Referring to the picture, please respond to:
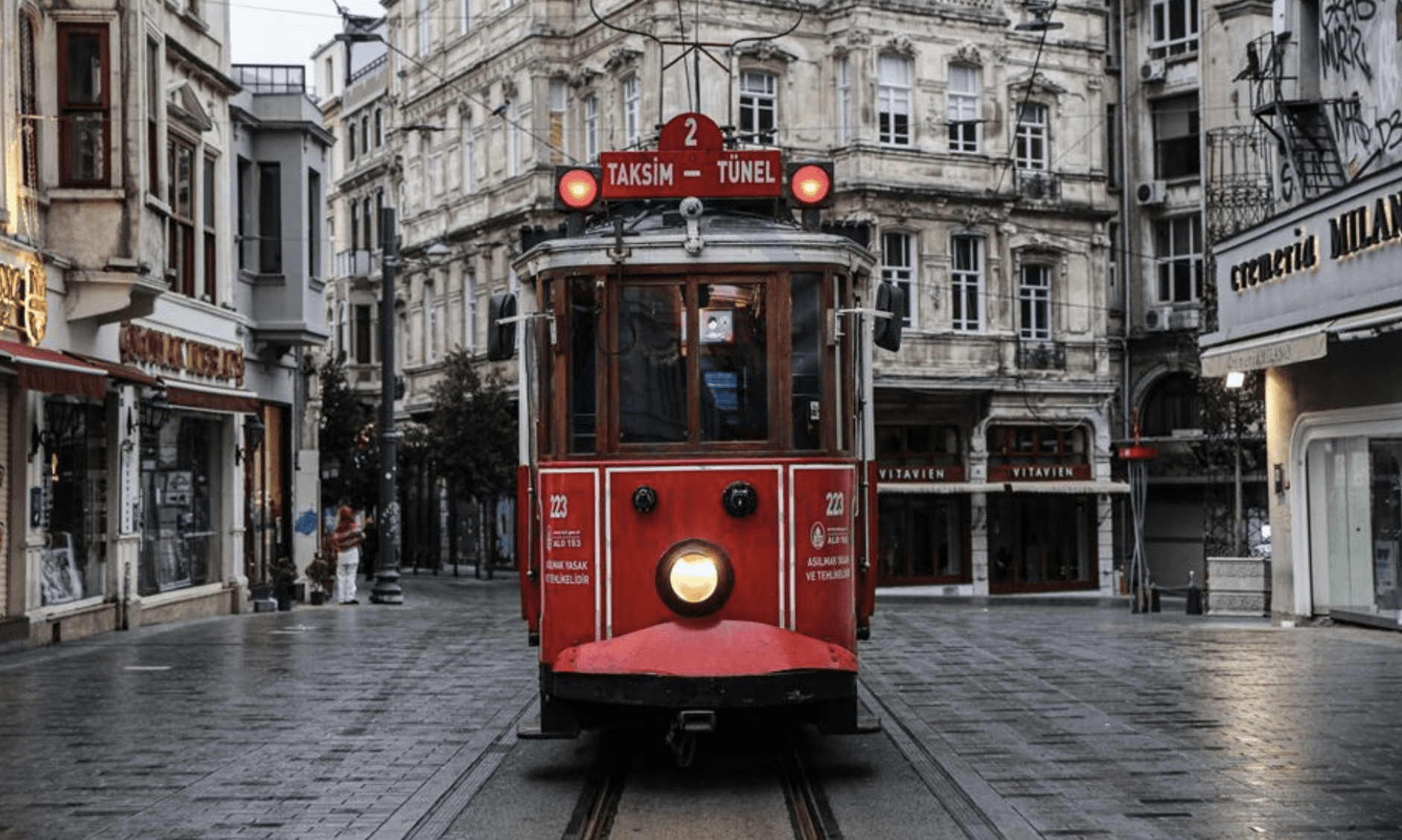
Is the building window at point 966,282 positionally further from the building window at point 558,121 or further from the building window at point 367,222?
the building window at point 367,222

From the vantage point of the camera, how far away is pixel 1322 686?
50.2 ft

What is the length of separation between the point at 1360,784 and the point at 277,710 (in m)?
8.12

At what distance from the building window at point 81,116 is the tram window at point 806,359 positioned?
12548 mm

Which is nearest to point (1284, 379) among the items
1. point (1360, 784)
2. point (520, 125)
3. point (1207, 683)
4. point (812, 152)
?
point (1207, 683)

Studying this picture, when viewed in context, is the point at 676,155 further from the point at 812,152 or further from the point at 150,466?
the point at 812,152

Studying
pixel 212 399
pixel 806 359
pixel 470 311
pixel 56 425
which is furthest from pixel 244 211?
pixel 806 359

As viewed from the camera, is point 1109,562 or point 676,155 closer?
point 676,155

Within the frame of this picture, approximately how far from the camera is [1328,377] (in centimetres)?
2202

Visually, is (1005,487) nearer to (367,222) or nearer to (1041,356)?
(1041,356)

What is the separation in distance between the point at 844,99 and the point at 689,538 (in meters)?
31.9

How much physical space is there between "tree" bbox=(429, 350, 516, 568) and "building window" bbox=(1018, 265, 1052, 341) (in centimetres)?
1228

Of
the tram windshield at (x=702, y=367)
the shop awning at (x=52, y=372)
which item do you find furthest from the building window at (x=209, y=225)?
the tram windshield at (x=702, y=367)

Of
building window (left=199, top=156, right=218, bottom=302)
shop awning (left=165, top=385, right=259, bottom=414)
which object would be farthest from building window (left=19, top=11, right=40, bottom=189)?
building window (left=199, top=156, right=218, bottom=302)

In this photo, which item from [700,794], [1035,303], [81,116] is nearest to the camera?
[700,794]
